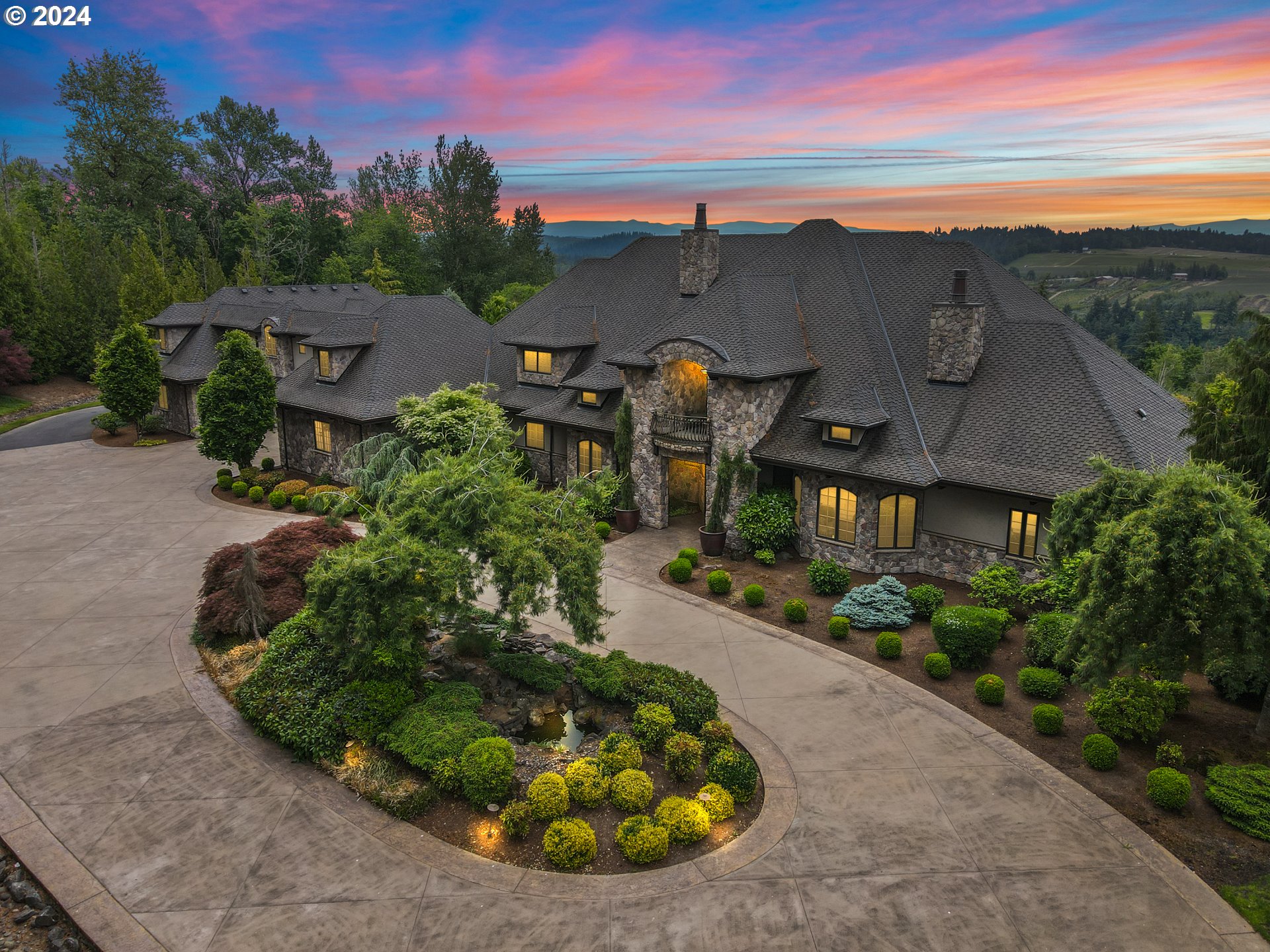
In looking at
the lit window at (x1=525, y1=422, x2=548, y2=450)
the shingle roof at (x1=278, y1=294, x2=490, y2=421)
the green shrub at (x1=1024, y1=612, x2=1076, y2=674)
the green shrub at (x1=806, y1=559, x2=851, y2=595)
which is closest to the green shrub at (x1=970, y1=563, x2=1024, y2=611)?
the green shrub at (x1=1024, y1=612, x2=1076, y2=674)

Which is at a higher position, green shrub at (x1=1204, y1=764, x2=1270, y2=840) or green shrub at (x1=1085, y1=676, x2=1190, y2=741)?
green shrub at (x1=1085, y1=676, x2=1190, y2=741)

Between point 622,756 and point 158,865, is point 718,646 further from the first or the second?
point 158,865

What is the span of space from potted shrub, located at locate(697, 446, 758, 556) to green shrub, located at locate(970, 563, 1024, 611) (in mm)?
7820

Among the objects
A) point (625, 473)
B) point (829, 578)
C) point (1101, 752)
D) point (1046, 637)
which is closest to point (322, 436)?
point (625, 473)

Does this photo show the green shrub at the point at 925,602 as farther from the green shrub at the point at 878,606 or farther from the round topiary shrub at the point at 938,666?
the round topiary shrub at the point at 938,666

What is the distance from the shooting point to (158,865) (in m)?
12.5

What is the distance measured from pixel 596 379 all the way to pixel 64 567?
62.9ft

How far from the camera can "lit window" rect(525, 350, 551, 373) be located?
35031 mm

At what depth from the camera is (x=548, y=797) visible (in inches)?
534

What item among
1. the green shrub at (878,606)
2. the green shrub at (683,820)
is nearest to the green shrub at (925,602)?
the green shrub at (878,606)

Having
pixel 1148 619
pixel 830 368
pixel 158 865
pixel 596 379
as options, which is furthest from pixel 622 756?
pixel 596 379

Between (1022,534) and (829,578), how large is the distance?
565 cm

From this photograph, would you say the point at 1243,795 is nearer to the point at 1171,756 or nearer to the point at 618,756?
the point at 1171,756

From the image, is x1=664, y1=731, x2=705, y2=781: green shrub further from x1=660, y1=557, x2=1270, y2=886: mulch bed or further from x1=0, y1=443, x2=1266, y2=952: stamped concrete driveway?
x1=660, y1=557, x2=1270, y2=886: mulch bed
